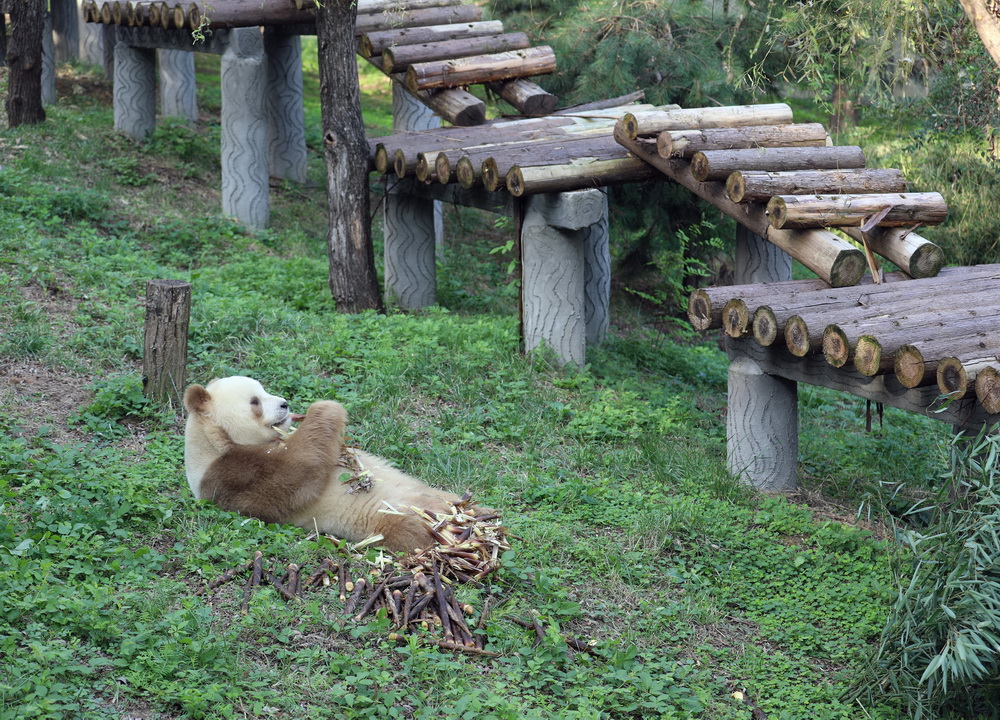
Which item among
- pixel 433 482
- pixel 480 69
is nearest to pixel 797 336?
pixel 433 482

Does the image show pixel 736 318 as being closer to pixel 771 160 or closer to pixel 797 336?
pixel 797 336

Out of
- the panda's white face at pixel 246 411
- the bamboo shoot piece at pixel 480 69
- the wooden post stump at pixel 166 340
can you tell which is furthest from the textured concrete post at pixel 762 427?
the bamboo shoot piece at pixel 480 69

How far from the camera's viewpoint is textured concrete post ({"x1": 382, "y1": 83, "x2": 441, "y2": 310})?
9266 mm

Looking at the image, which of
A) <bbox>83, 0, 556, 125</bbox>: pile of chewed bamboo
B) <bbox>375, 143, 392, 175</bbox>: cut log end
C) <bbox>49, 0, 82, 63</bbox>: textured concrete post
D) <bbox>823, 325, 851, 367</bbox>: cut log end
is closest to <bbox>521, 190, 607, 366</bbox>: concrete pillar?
<bbox>375, 143, 392, 175</bbox>: cut log end

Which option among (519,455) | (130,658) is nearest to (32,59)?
(519,455)

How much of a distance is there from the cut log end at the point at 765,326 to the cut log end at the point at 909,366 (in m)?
0.76

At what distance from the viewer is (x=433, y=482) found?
19.0 feet

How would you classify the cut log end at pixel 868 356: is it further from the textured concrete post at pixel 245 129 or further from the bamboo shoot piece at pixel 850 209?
the textured concrete post at pixel 245 129

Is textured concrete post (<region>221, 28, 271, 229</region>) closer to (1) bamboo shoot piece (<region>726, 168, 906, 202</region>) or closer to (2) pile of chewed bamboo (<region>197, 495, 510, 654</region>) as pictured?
(1) bamboo shoot piece (<region>726, 168, 906, 202</region>)

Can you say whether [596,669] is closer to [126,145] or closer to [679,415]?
[679,415]

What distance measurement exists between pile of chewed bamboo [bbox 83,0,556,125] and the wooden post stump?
14.0 feet

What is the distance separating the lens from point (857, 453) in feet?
24.4

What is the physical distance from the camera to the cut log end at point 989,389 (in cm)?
470

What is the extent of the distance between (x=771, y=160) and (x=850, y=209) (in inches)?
27.2
